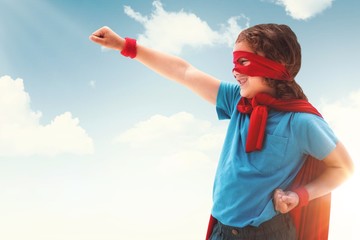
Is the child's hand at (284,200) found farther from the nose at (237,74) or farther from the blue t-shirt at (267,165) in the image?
the nose at (237,74)

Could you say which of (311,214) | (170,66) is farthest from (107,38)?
(311,214)

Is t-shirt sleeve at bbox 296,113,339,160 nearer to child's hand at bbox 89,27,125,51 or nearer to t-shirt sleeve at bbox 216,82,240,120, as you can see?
t-shirt sleeve at bbox 216,82,240,120

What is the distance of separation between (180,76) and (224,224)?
99 cm

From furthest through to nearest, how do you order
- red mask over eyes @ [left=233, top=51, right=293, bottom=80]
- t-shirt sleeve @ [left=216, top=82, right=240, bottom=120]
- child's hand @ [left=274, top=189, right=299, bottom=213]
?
1. t-shirt sleeve @ [left=216, top=82, right=240, bottom=120]
2. red mask over eyes @ [left=233, top=51, right=293, bottom=80]
3. child's hand @ [left=274, top=189, right=299, bottom=213]

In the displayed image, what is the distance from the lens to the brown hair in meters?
2.17

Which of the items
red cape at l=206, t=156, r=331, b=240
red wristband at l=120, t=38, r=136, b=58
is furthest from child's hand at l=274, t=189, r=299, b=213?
red wristband at l=120, t=38, r=136, b=58

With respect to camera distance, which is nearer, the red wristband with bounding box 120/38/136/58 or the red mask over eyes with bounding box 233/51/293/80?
the red mask over eyes with bounding box 233/51/293/80

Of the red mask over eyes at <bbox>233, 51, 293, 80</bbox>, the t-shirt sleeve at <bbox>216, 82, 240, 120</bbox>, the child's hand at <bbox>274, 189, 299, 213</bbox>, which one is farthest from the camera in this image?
the t-shirt sleeve at <bbox>216, 82, 240, 120</bbox>

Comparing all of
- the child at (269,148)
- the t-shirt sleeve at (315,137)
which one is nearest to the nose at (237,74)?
the child at (269,148)

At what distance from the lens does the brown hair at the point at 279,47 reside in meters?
2.17

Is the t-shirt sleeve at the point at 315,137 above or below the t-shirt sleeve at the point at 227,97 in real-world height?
below

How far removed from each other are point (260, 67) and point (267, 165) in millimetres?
544

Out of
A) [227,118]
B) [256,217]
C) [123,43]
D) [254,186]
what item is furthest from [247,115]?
[123,43]

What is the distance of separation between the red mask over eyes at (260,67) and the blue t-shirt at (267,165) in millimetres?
231
